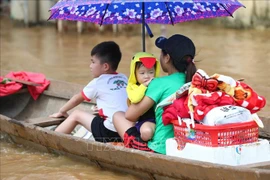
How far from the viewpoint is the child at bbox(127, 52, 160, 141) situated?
16.6ft

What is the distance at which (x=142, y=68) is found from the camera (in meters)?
5.16

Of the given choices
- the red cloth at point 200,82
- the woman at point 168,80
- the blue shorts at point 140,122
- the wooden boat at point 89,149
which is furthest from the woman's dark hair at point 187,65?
the wooden boat at point 89,149

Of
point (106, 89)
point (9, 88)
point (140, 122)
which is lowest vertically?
point (9, 88)

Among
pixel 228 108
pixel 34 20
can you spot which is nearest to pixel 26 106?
pixel 228 108

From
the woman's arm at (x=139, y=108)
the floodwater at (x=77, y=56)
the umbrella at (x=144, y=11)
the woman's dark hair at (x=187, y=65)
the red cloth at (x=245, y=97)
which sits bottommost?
the floodwater at (x=77, y=56)

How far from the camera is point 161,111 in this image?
5.00m

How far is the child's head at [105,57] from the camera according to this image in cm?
573

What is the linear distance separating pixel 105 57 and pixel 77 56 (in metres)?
6.41

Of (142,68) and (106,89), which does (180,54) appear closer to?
(142,68)

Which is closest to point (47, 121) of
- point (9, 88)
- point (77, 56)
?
point (9, 88)

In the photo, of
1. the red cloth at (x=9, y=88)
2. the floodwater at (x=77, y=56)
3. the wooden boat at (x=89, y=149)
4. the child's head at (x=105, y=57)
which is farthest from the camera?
the red cloth at (x=9, y=88)

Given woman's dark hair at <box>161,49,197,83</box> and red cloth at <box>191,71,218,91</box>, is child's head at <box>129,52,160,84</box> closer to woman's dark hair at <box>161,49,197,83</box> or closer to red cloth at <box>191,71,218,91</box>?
woman's dark hair at <box>161,49,197,83</box>

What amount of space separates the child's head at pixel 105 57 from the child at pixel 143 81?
0.59m

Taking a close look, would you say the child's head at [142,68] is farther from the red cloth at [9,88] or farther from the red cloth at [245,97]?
the red cloth at [9,88]
